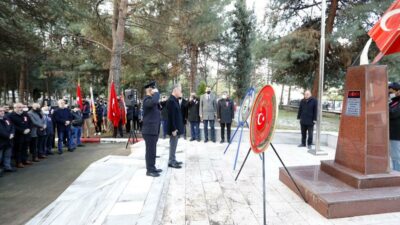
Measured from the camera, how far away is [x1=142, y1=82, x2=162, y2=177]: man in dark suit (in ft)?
15.0

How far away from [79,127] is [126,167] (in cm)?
487

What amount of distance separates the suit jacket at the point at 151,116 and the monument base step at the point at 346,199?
7.93ft

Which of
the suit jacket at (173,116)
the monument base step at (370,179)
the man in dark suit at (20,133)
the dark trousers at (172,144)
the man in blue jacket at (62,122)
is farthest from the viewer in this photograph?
the man in blue jacket at (62,122)

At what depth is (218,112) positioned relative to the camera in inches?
341

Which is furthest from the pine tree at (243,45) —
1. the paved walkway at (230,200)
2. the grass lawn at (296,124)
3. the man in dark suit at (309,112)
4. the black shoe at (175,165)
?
the black shoe at (175,165)

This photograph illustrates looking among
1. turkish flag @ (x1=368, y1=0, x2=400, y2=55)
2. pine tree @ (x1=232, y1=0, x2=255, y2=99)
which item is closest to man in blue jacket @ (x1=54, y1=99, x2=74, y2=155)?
turkish flag @ (x1=368, y1=0, x2=400, y2=55)

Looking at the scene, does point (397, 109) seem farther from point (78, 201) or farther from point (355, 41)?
point (355, 41)

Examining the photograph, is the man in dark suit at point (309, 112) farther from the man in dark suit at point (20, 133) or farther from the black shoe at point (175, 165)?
the man in dark suit at point (20, 133)

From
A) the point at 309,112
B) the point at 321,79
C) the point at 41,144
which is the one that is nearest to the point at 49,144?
the point at 41,144

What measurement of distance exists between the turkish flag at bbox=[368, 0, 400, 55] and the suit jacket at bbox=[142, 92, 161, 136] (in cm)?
337

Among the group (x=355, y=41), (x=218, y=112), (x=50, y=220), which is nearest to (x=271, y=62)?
(x=355, y=41)

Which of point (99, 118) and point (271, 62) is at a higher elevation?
point (271, 62)

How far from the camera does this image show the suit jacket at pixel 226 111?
8.33 metres

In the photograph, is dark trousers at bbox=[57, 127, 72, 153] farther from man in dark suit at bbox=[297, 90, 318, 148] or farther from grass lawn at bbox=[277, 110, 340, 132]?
grass lawn at bbox=[277, 110, 340, 132]
